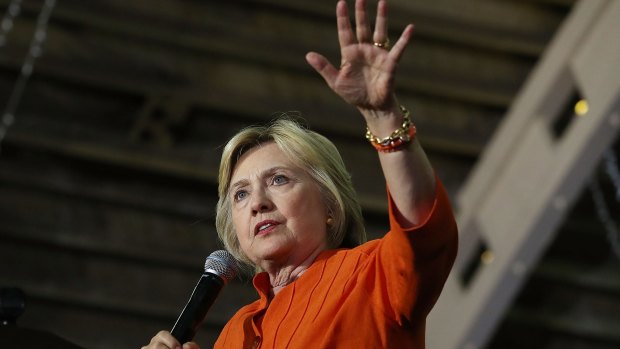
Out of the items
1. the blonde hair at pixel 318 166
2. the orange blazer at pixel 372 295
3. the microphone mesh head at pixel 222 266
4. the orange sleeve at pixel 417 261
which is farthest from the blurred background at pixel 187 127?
the orange sleeve at pixel 417 261

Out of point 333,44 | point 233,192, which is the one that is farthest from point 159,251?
point 233,192

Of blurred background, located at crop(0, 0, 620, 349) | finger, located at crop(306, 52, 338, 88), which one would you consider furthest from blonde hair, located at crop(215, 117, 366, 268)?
blurred background, located at crop(0, 0, 620, 349)

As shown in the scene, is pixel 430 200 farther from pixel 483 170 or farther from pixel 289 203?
pixel 483 170

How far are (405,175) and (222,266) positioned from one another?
0.53 meters

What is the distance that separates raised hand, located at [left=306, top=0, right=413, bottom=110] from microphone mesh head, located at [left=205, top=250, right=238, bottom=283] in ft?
1.68

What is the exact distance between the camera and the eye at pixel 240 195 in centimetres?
221

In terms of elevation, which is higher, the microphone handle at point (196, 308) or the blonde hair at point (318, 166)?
the blonde hair at point (318, 166)

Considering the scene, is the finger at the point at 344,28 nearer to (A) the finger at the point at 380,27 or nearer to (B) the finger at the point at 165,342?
(A) the finger at the point at 380,27


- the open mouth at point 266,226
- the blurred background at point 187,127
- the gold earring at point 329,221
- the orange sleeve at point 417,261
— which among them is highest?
the orange sleeve at point 417,261

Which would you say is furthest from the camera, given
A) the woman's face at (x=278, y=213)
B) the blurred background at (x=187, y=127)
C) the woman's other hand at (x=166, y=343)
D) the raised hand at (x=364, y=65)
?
the blurred background at (x=187, y=127)

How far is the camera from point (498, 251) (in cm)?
586

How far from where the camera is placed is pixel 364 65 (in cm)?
175

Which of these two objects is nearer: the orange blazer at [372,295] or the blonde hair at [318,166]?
the orange blazer at [372,295]

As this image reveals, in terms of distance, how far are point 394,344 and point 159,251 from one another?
13.6ft
